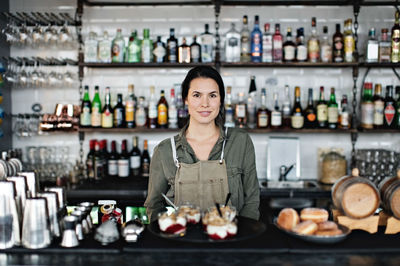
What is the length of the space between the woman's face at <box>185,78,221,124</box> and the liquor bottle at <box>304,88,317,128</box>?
1399mm

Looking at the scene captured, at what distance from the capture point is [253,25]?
322 cm

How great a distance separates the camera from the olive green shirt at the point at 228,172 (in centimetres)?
186

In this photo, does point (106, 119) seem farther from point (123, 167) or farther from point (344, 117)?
point (344, 117)

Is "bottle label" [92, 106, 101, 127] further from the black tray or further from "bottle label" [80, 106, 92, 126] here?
the black tray

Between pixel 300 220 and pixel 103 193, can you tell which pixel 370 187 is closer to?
pixel 300 220

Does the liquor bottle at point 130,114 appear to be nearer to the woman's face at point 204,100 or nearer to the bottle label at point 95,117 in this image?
the bottle label at point 95,117

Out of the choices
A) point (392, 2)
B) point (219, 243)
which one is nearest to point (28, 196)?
point (219, 243)

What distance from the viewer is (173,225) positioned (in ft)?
4.67

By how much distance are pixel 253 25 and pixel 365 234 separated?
80.7 inches

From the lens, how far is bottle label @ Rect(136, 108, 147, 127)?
121 inches

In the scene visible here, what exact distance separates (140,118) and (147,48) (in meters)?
0.49

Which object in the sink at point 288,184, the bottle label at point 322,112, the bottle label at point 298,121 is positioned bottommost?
the sink at point 288,184

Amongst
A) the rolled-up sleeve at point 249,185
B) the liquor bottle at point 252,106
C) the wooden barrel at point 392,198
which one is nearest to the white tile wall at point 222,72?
the liquor bottle at point 252,106

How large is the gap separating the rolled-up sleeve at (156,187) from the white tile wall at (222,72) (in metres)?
1.39
